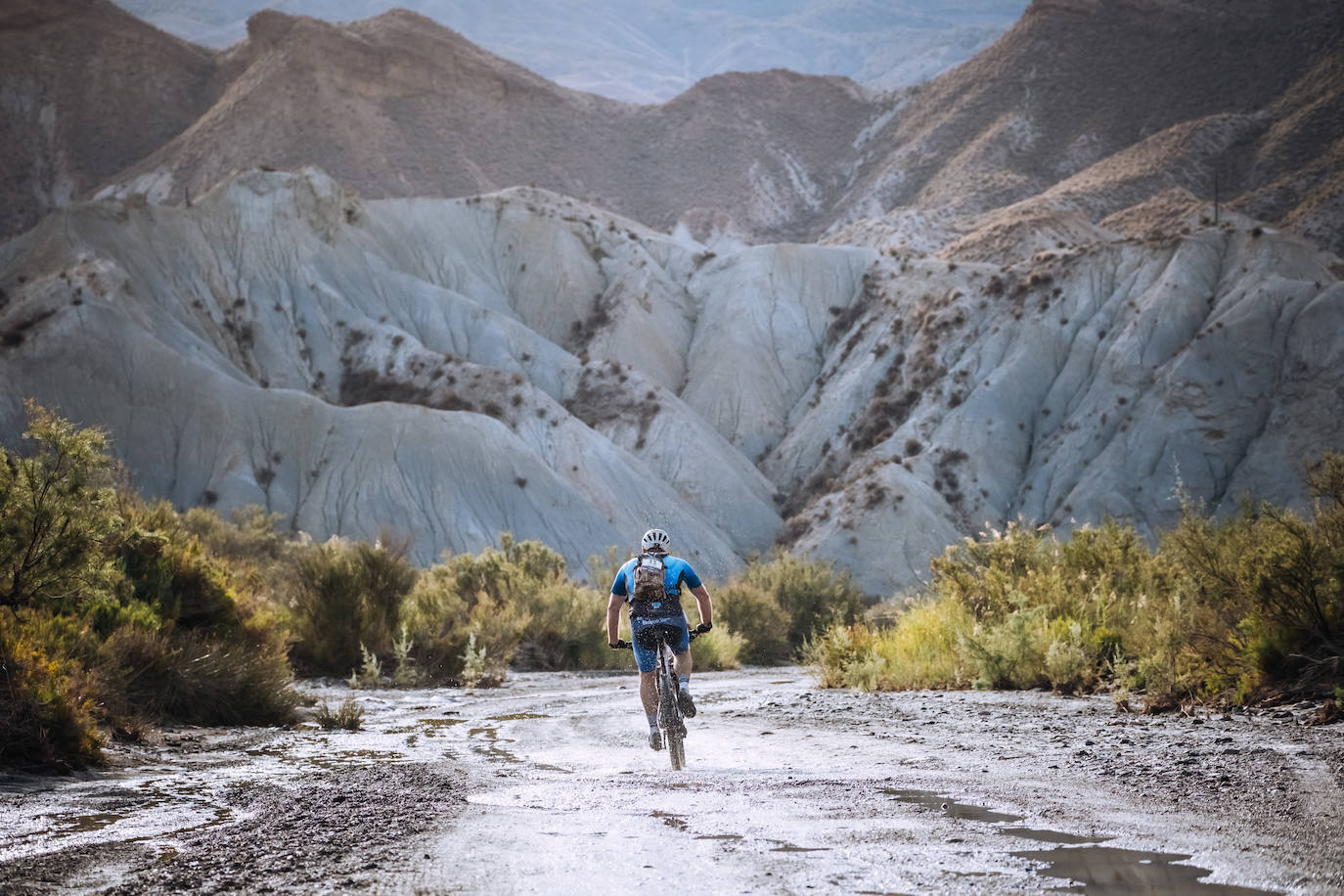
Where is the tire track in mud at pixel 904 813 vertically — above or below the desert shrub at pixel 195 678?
below

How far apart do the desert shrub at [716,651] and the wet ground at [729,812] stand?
51.9 feet

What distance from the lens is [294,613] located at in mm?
23516

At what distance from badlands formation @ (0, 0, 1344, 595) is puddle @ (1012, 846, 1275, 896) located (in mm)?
33126

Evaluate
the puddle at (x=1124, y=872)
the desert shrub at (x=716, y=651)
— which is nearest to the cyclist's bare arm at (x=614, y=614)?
the puddle at (x=1124, y=872)

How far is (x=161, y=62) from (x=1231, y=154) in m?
109

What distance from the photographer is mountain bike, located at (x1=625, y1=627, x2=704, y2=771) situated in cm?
1045

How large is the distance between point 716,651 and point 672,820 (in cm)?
2219

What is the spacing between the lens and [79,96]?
132m

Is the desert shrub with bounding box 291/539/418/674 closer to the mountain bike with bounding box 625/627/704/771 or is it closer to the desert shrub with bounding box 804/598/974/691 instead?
the desert shrub with bounding box 804/598/974/691

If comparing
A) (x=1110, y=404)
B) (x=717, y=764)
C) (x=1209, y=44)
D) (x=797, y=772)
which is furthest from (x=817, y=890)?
(x=1209, y=44)

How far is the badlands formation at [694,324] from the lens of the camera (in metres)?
60.2

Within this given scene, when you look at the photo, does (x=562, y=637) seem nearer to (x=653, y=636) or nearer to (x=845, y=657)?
(x=845, y=657)

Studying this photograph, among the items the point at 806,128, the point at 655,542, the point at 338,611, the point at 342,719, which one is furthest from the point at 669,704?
the point at 806,128

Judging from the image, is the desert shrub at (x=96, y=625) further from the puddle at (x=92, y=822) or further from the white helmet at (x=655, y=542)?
the white helmet at (x=655, y=542)
